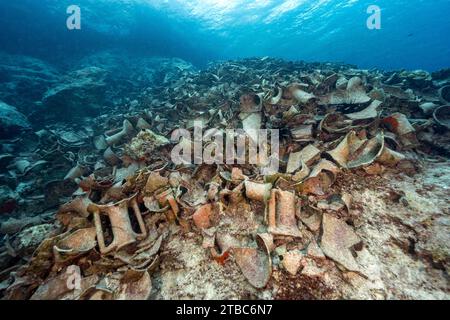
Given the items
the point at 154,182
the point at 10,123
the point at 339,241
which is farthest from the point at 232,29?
the point at 339,241

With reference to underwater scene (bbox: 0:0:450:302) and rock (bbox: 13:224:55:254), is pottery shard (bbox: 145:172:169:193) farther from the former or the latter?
rock (bbox: 13:224:55:254)

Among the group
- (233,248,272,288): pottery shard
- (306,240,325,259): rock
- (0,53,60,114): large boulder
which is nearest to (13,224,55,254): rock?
(233,248,272,288): pottery shard

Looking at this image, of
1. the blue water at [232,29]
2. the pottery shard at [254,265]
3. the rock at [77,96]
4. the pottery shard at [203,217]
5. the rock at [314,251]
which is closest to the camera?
the pottery shard at [254,265]

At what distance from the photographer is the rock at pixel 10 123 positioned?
21.1 ft

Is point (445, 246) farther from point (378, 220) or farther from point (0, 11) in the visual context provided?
point (0, 11)

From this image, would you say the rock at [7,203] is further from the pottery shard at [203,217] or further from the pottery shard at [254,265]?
the pottery shard at [254,265]

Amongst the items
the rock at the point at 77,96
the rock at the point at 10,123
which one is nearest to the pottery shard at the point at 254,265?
the rock at the point at 10,123

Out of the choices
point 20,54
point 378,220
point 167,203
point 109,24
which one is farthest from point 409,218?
point 109,24

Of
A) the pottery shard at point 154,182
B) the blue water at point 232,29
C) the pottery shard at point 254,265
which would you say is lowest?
the pottery shard at point 254,265

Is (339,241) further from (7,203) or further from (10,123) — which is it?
(10,123)

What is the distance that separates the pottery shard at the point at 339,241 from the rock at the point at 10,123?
875 centimetres

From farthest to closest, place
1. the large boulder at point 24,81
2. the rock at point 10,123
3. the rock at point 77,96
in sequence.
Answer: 1. the large boulder at point 24,81
2. the rock at point 77,96
3. the rock at point 10,123

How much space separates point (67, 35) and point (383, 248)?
74.5 feet

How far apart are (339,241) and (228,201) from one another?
1225 mm
